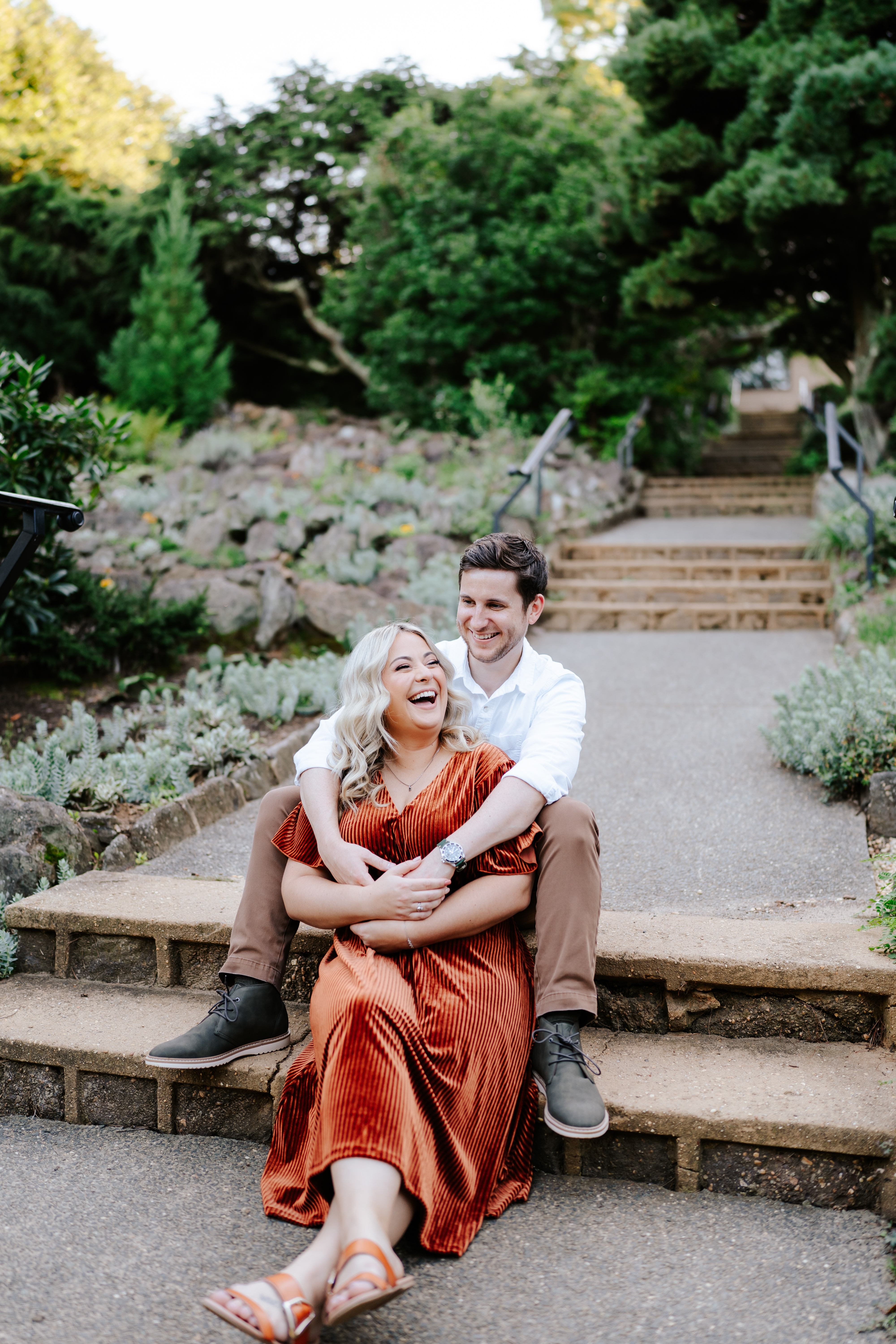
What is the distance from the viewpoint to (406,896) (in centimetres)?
202

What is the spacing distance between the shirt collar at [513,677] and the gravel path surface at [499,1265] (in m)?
1.10

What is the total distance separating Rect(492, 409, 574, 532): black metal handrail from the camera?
21.8ft

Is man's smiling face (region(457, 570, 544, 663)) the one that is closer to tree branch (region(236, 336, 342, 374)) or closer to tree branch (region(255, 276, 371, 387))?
tree branch (region(255, 276, 371, 387))

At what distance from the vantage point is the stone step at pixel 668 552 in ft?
25.5

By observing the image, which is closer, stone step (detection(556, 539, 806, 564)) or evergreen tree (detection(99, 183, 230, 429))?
stone step (detection(556, 539, 806, 564))

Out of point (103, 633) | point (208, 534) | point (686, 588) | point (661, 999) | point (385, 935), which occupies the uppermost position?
point (208, 534)

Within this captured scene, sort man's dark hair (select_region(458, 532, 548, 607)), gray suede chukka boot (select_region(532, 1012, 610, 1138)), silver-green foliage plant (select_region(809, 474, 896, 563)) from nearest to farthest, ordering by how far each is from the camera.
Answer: gray suede chukka boot (select_region(532, 1012, 610, 1138)) < man's dark hair (select_region(458, 532, 548, 607)) < silver-green foliage plant (select_region(809, 474, 896, 563))

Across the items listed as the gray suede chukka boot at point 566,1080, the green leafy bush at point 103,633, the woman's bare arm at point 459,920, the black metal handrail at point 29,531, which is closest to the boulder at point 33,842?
the black metal handrail at point 29,531

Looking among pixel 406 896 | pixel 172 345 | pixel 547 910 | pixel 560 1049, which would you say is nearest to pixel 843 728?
pixel 547 910

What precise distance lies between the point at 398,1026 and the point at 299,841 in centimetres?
54

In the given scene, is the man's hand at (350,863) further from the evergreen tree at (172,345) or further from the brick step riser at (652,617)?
the evergreen tree at (172,345)

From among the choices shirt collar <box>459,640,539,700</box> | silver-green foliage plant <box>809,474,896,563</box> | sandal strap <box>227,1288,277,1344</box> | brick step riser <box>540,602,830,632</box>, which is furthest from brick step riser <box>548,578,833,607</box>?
sandal strap <box>227,1288,277,1344</box>

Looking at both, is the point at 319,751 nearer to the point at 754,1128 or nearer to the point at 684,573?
the point at 754,1128

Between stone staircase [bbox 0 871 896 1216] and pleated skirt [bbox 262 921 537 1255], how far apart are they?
172mm
